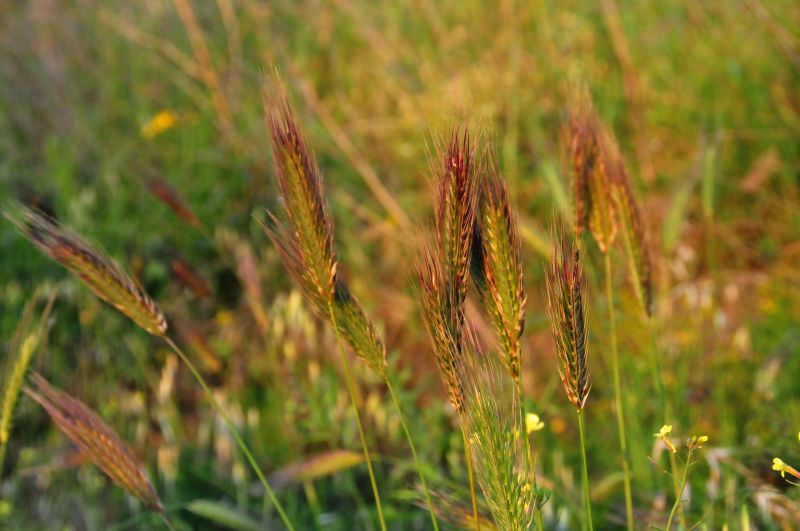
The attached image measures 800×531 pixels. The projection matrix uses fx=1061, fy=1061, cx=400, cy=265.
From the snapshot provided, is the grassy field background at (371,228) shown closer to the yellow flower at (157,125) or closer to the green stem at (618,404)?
the yellow flower at (157,125)

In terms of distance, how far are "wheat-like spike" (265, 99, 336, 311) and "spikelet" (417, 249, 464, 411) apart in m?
0.12

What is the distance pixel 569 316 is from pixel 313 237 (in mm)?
304

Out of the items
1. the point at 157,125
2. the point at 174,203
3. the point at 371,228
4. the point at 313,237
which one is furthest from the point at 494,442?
the point at 157,125

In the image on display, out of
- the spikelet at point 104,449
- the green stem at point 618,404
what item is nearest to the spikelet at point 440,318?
the green stem at point 618,404

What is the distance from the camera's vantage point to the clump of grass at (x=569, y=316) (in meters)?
1.08

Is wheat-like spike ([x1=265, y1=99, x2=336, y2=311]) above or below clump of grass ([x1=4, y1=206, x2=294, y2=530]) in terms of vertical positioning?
above

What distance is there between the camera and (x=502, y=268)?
1.10 m

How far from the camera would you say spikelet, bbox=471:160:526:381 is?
3.62ft

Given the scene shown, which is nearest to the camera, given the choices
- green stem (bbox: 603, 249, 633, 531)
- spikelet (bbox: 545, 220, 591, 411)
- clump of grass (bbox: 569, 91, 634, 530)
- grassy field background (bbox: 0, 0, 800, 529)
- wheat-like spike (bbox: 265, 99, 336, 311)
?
spikelet (bbox: 545, 220, 591, 411)

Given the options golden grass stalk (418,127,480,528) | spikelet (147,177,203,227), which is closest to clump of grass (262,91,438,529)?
golden grass stalk (418,127,480,528)

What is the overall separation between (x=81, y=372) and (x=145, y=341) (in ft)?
0.71

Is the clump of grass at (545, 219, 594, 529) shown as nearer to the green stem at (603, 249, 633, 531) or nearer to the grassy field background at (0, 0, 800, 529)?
the green stem at (603, 249, 633, 531)

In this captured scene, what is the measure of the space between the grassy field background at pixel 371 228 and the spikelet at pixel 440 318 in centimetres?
64

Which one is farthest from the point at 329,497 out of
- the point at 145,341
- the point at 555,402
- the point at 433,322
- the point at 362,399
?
the point at 433,322
